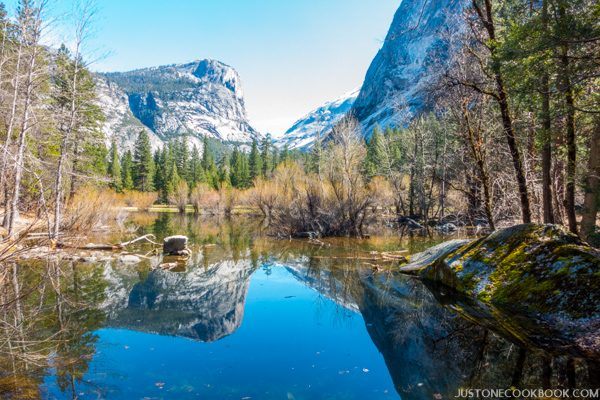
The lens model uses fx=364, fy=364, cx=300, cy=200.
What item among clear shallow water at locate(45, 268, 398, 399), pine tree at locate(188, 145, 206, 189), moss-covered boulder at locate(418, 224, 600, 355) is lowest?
clear shallow water at locate(45, 268, 398, 399)

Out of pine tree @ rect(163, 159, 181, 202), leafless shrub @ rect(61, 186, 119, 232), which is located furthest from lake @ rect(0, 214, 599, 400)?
pine tree @ rect(163, 159, 181, 202)

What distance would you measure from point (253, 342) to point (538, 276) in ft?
17.4

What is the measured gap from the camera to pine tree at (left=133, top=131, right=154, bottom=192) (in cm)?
6550

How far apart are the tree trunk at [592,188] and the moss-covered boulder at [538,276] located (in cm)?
267

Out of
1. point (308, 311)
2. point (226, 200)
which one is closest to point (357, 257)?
point (308, 311)

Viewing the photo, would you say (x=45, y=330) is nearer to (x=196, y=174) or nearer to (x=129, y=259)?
(x=129, y=259)

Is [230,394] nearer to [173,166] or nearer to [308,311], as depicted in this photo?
[308,311]

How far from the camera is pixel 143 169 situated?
65875 millimetres

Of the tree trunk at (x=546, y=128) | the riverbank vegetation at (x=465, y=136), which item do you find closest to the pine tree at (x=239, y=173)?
the riverbank vegetation at (x=465, y=136)

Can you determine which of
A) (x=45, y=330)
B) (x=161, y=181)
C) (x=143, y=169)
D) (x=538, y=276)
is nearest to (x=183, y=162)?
(x=161, y=181)

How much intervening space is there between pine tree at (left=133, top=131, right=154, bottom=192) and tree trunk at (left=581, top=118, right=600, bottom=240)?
215 ft

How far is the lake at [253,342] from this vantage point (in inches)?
175

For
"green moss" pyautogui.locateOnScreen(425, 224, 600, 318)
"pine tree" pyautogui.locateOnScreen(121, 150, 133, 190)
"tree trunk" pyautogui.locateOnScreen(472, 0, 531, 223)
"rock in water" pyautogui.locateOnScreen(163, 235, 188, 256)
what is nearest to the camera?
"green moss" pyautogui.locateOnScreen(425, 224, 600, 318)

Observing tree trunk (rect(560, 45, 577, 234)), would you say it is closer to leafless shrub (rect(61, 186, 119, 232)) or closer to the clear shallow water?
the clear shallow water
